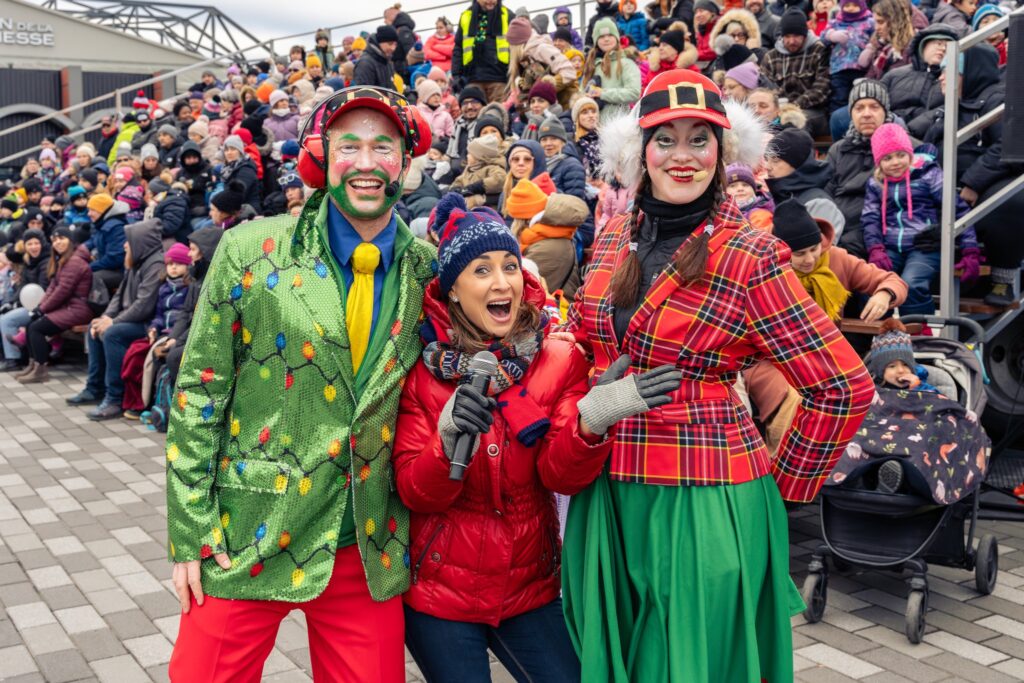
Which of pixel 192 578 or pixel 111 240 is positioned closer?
pixel 192 578

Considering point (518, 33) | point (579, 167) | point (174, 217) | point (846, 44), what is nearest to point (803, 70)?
point (846, 44)

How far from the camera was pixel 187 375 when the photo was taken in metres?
2.54

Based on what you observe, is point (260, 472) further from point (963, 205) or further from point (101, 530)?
point (963, 205)

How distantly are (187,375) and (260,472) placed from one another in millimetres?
293

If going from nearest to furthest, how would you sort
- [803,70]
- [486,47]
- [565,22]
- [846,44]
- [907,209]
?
[907,209] → [846,44] → [803,70] → [486,47] → [565,22]

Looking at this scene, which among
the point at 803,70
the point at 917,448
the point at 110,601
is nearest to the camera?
the point at 917,448

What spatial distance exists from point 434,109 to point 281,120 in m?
3.06

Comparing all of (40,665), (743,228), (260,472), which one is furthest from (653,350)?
(40,665)

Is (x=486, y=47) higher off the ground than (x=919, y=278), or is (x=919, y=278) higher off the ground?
(x=486, y=47)

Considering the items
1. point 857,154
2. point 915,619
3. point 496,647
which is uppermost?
point 857,154

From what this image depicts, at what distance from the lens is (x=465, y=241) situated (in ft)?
8.36

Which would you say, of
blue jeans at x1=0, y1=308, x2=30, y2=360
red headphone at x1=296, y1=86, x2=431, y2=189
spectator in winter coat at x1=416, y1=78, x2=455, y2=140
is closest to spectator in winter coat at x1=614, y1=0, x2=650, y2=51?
spectator in winter coat at x1=416, y1=78, x2=455, y2=140

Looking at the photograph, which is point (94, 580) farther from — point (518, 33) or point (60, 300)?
point (518, 33)

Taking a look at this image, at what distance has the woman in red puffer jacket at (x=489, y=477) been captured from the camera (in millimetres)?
2510
